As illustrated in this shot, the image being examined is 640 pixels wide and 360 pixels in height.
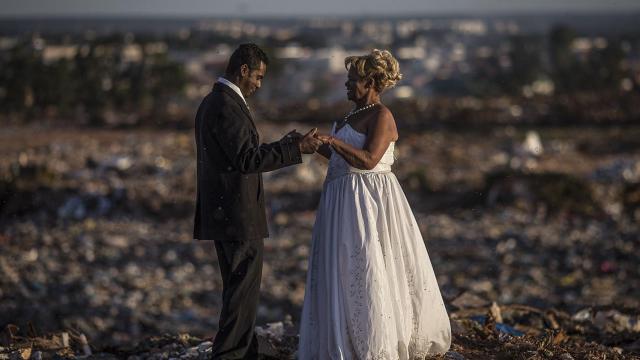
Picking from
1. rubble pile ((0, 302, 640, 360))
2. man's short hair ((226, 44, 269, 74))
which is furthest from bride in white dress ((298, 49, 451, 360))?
rubble pile ((0, 302, 640, 360))

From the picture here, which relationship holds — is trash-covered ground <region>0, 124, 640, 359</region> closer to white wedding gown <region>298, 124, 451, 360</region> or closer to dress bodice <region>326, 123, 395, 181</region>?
white wedding gown <region>298, 124, 451, 360</region>

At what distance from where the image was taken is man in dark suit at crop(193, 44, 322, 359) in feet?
13.5

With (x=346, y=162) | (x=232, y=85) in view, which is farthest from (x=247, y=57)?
(x=346, y=162)

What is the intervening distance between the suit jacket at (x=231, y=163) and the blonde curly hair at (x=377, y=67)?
44cm

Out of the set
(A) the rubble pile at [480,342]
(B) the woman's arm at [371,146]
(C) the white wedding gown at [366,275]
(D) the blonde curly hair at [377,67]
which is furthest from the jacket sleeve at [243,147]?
(A) the rubble pile at [480,342]

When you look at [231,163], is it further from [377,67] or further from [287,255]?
→ [287,255]

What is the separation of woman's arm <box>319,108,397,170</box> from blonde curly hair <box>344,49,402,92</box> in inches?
5.7

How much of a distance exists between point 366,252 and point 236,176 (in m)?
0.68

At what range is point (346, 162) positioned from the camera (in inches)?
168

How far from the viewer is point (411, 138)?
25.9m

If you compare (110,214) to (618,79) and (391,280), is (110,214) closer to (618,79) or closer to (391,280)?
(391,280)

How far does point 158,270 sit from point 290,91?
35926 mm

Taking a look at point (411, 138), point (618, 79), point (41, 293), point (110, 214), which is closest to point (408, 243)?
point (41, 293)

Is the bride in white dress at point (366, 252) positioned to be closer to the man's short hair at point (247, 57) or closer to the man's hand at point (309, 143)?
the man's hand at point (309, 143)
